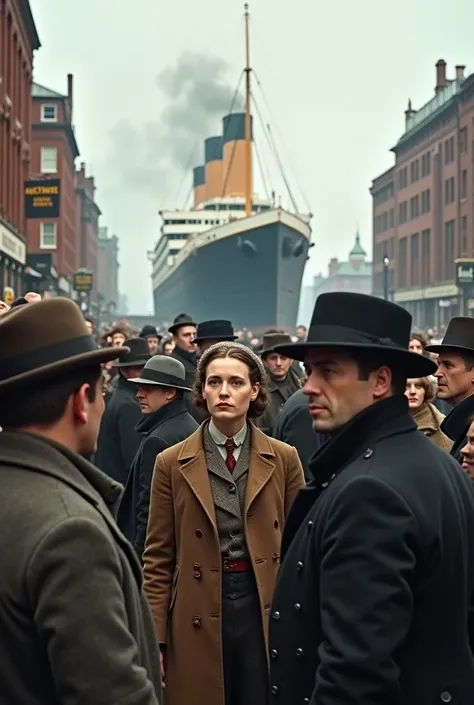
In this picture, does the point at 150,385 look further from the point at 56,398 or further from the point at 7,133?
the point at 7,133

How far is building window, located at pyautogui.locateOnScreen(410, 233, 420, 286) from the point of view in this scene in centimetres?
7693

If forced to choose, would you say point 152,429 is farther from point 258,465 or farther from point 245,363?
point 258,465

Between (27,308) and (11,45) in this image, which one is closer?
(27,308)

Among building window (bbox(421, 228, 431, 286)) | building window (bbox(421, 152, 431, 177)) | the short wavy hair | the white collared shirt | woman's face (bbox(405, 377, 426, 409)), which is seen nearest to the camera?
the white collared shirt

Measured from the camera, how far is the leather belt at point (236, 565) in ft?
15.1

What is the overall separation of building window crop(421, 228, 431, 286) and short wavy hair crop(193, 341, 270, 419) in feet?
229

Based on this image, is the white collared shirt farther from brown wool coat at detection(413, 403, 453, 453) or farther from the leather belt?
brown wool coat at detection(413, 403, 453, 453)

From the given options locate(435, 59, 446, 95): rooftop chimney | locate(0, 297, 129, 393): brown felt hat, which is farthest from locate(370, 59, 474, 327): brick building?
locate(0, 297, 129, 393): brown felt hat

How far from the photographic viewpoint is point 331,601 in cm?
280

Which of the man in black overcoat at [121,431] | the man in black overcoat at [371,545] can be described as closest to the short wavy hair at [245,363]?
the man in black overcoat at [371,545]

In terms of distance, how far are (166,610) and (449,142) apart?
65.6 metres

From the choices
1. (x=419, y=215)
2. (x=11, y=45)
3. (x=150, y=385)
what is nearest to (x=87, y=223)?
(x=419, y=215)

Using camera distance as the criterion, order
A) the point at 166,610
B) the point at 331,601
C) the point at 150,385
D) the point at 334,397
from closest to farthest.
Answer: the point at 331,601 < the point at 334,397 < the point at 166,610 < the point at 150,385

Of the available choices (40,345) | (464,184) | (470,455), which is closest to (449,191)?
(464,184)
